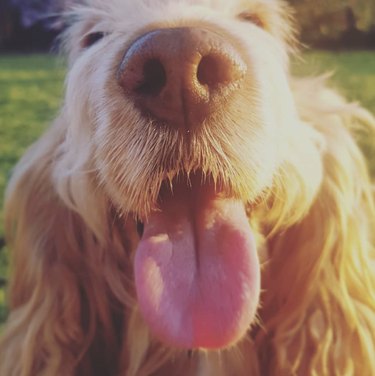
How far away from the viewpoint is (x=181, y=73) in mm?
1673

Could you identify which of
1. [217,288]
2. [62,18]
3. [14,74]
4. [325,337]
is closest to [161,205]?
[217,288]

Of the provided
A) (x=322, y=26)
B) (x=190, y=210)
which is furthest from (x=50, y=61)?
(x=190, y=210)

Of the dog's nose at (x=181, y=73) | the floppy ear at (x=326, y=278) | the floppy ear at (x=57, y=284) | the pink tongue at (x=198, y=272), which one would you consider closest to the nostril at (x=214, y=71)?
the dog's nose at (x=181, y=73)

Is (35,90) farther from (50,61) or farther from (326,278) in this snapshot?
(326,278)

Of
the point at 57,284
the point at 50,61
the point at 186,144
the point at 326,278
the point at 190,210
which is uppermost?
the point at 186,144

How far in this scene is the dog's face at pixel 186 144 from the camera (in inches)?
67.6

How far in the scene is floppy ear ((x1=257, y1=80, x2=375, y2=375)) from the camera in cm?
225

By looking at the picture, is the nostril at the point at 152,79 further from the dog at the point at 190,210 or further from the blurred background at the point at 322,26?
the blurred background at the point at 322,26

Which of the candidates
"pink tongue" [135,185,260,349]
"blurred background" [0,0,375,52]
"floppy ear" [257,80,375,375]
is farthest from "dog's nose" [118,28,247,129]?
"blurred background" [0,0,375,52]

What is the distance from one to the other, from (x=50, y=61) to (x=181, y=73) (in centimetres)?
1296

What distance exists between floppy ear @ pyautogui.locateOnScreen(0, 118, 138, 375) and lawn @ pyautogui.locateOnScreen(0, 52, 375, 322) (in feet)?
1.63

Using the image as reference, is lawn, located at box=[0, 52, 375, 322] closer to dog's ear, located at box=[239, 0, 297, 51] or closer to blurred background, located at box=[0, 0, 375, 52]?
dog's ear, located at box=[239, 0, 297, 51]

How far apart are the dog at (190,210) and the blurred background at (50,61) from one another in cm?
36

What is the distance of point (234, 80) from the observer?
69.2 inches
